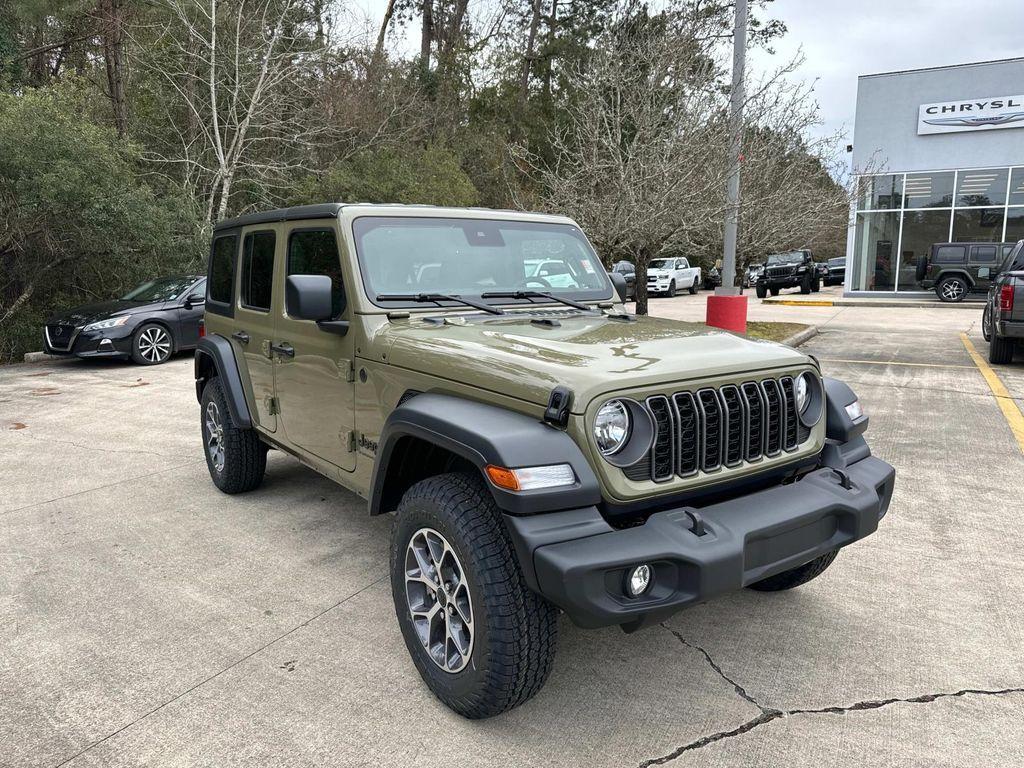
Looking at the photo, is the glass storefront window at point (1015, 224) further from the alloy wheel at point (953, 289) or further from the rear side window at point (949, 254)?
the alloy wheel at point (953, 289)

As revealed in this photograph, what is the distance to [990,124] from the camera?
2334 cm

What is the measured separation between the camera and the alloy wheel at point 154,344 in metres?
11.6

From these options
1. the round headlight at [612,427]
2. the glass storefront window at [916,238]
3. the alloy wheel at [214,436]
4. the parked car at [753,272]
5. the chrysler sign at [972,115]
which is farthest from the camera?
the parked car at [753,272]

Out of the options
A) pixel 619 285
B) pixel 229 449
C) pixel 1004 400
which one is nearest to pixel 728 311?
pixel 1004 400

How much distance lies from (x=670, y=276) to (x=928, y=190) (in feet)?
29.0

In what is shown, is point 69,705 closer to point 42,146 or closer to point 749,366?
point 749,366

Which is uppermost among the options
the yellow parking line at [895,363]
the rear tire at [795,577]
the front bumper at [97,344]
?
the front bumper at [97,344]

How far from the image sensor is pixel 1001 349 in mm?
10781

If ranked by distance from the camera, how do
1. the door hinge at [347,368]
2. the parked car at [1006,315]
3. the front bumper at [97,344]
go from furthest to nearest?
the front bumper at [97,344] < the parked car at [1006,315] < the door hinge at [347,368]

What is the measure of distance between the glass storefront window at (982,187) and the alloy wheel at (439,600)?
87.2 feet

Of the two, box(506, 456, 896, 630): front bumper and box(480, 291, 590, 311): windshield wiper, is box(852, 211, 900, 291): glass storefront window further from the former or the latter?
box(506, 456, 896, 630): front bumper

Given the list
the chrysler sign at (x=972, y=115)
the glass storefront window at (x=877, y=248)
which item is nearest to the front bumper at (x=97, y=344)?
the glass storefront window at (x=877, y=248)

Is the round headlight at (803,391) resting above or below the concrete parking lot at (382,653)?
above

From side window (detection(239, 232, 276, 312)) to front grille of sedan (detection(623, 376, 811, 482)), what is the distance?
9.06 ft
